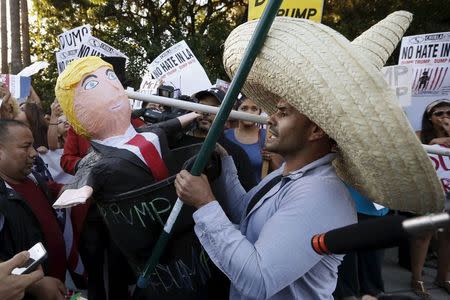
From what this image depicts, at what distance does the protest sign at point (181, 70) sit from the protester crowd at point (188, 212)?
2.19 m

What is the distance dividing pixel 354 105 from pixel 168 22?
13662 mm

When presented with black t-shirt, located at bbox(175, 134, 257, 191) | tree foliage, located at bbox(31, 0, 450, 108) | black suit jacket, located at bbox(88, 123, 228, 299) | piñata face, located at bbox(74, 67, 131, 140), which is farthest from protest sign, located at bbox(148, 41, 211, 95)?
tree foliage, located at bbox(31, 0, 450, 108)

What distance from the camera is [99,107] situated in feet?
6.26

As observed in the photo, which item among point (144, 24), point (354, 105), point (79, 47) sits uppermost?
point (144, 24)

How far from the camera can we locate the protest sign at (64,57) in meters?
4.68

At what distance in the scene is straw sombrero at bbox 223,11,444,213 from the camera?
1293 millimetres

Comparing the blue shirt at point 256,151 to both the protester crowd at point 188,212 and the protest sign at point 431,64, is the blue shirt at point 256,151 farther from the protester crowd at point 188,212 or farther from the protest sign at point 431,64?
the protest sign at point 431,64

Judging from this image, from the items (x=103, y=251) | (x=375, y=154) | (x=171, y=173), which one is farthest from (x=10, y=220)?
(x=375, y=154)

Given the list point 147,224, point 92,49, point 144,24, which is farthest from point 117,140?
point 144,24

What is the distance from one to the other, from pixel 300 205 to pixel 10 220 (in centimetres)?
151

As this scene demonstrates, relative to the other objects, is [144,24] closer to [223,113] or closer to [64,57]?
[64,57]

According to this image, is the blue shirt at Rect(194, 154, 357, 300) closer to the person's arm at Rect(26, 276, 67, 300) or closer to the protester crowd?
the protester crowd

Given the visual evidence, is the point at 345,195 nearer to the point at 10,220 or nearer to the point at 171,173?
the point at 171,173

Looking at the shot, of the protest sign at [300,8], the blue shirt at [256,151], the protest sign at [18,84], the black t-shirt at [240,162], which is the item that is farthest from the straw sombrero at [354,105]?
the protest sign at [18,84]
